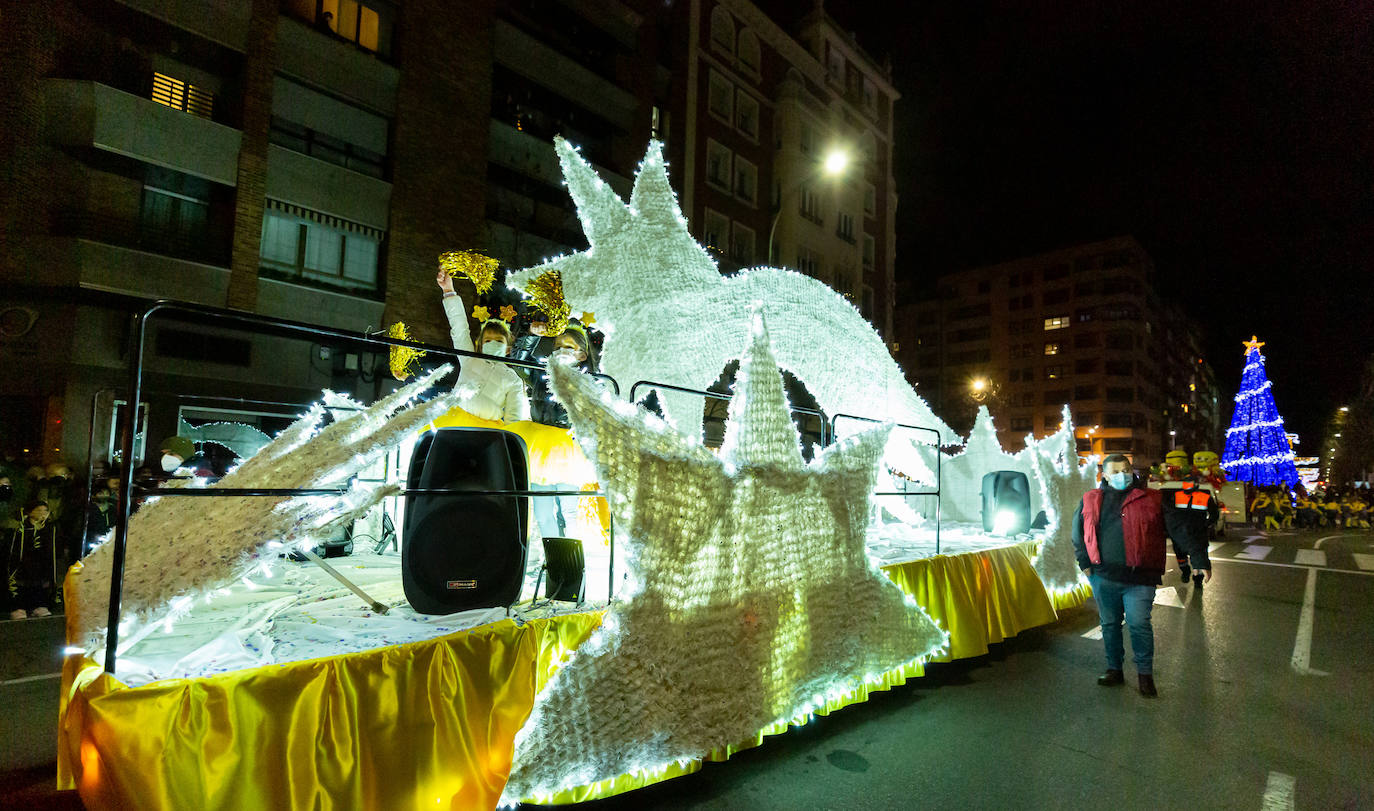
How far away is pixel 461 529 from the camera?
10.2ft

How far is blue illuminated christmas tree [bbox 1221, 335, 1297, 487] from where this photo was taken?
31.2 metres

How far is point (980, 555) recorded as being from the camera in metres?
5.72

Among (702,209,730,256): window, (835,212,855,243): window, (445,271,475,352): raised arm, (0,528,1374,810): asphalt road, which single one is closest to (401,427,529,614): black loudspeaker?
(0,528,1374,810): asphalt road

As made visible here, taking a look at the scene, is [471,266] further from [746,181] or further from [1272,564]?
[746,181]

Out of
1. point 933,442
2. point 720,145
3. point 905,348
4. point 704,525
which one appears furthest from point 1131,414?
point 704,525

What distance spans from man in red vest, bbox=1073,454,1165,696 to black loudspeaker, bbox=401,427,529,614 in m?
4.03

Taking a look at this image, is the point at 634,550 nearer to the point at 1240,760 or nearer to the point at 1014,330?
the point at 1240,760

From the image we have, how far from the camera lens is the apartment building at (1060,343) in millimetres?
58500

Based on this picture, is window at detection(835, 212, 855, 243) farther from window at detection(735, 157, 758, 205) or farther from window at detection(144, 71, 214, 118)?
window at detection(144, 71, 214, 118)

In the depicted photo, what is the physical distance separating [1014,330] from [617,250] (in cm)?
6534

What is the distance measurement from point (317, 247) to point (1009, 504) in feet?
42.3

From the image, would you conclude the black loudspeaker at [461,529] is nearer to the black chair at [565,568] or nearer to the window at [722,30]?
the black chair at [565,568]

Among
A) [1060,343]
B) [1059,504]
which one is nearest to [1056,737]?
[1059,504]

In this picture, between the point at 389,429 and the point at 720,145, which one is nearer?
the point at 389,429
